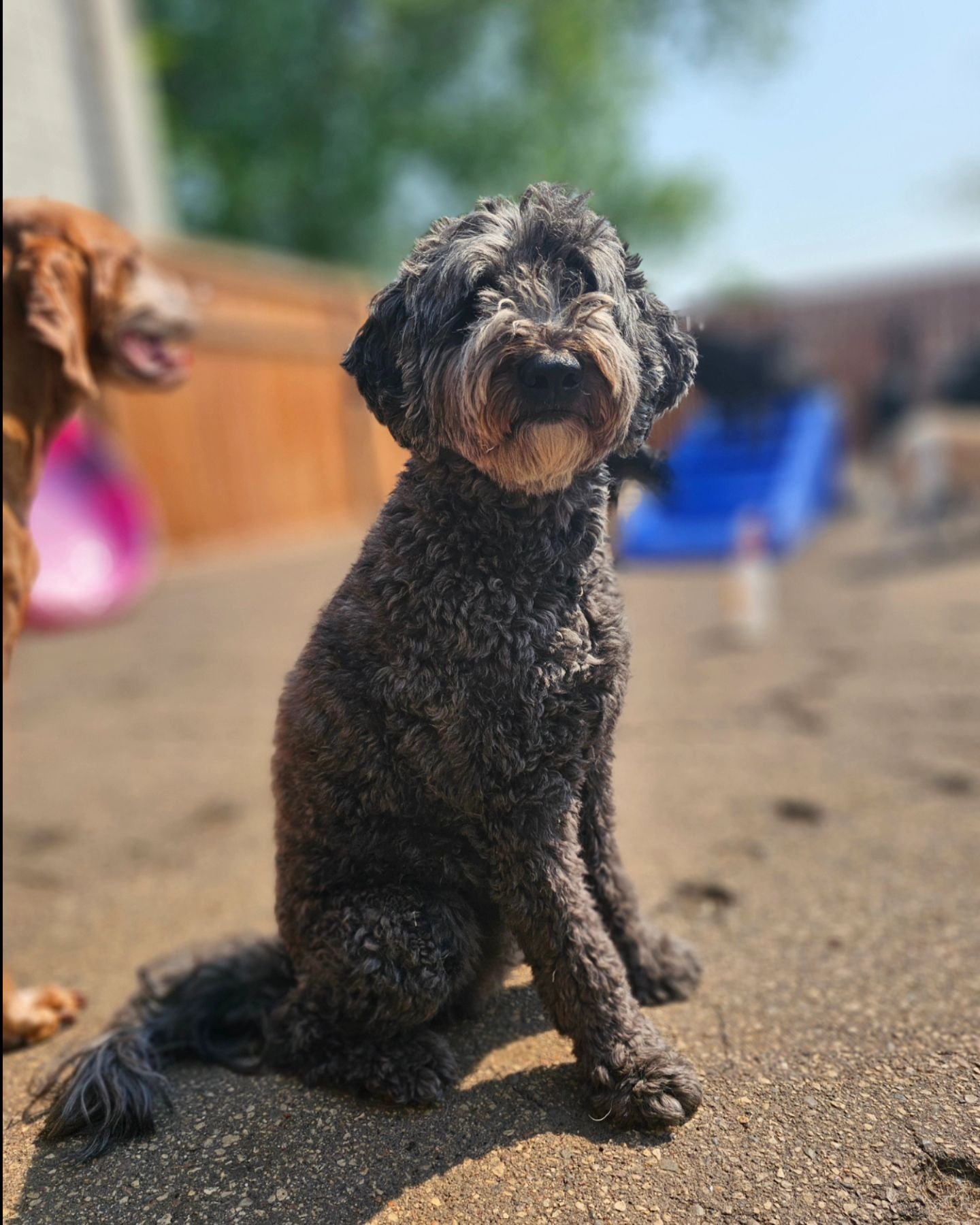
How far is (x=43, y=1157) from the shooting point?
8.03 ft

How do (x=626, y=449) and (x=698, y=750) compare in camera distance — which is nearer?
(x=626, y=449)

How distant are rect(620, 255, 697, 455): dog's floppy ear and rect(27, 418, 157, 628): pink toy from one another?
24.7 feet

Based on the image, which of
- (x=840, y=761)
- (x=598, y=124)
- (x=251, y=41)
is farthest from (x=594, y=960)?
(x=598, y=124)

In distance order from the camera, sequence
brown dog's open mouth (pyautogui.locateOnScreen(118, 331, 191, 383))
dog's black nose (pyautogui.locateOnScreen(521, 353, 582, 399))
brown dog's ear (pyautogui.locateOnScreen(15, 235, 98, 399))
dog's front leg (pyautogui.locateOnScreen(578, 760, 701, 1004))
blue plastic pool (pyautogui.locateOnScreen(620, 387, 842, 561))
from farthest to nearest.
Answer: blue plastic pool (pyautogui.locateOnScreen(620, 387, 842, 561)) → brown dog's open mouth (pyautogui.locateOnScreen(118, 331, 191, 383)) → brown dog's ear (pyautogui.locateOnScreen(15, 235, 98, 399)) → dog's front leg (pyautogui.locateOnScreen(578, 760, 701, 1004)) → dog's black nose (pyautogui.locateOnScreen(521, 353, 582, 399))

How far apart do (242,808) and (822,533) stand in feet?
28.9

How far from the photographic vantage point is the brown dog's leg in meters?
3.14

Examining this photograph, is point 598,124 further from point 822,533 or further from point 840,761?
point 840,761

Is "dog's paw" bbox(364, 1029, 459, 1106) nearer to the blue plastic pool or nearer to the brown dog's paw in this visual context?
the brown dog's paw

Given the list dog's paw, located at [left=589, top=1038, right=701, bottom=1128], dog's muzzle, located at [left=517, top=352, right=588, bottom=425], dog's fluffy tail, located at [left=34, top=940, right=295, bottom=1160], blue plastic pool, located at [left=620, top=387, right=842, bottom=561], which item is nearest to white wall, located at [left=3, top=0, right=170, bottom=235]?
blue plastic pool, located at [left=620, top=387, right=842, bottom=561]

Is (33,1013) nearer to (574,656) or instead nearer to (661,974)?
(661,974)

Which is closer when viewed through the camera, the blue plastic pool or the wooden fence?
the blue plastic pool

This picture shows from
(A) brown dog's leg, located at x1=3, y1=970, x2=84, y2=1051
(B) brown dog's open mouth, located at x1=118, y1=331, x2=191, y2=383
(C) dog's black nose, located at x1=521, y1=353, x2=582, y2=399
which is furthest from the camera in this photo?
(B) brown dog's open mouth, located at x1=118, y1=331, x2=191, y2=383

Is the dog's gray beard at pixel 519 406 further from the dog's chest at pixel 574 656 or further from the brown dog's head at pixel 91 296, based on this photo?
the brown dog's head at pixel 91 296

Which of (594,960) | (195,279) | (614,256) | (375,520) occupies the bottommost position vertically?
(594,960)
